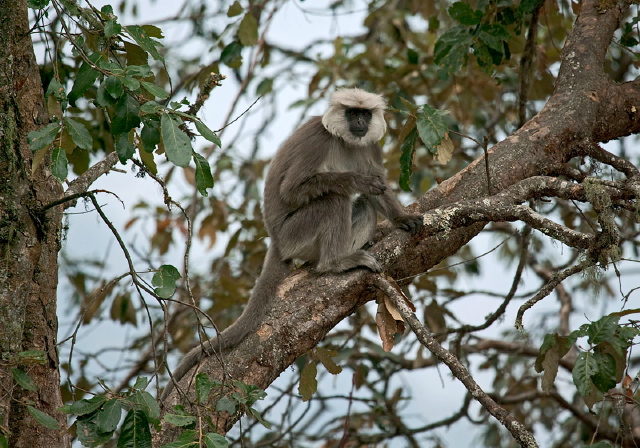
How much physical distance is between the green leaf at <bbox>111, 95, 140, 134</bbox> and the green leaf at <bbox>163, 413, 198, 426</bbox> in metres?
1.08

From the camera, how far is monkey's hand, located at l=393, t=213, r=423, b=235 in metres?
4.02

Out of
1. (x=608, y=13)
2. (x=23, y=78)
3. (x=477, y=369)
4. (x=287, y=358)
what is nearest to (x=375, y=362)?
(x=477, y=369)

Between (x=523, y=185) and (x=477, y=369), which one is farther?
(x=477, y=369)

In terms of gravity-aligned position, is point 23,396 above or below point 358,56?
below

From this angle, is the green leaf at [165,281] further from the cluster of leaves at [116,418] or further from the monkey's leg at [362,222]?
the monkey's leg at [362,222]

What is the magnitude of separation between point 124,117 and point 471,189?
2523 mm

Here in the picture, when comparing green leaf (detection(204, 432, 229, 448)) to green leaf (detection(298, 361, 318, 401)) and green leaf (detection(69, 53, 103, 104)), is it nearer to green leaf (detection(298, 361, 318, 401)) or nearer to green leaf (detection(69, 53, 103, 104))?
green leaf (detection(69, 53, 103, 104))

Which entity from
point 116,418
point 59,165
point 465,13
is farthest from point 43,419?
point 465,13

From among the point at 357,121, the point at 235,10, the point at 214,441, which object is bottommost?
the point at 214,441

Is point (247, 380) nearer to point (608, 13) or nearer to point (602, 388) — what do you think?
point (602, 388)

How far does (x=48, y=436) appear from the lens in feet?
9.23

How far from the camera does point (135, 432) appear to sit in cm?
240

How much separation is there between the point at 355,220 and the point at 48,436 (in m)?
2.96

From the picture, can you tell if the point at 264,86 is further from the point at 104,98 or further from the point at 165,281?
the point at 165,281
